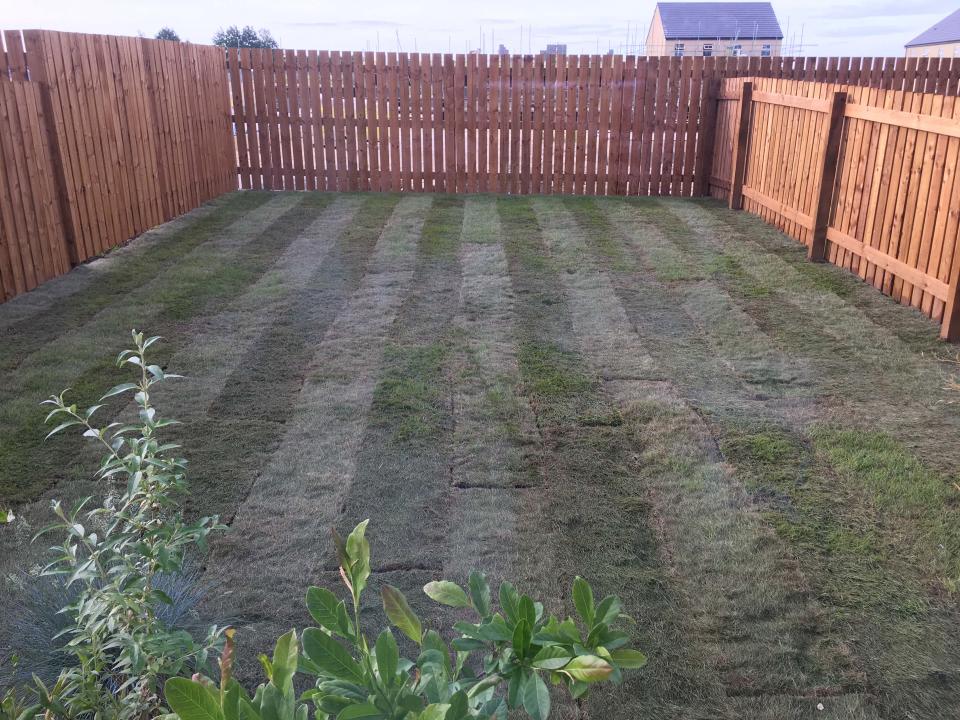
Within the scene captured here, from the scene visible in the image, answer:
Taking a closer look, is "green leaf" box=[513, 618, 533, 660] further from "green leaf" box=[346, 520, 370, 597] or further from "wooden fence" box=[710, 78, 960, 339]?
"wooden fence" box=[710, 78, 960, 339]

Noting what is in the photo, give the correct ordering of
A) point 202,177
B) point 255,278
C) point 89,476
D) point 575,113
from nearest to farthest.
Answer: point 89,476
point 255,278
point 202,177
point 575,113

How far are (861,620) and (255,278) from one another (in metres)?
5.30

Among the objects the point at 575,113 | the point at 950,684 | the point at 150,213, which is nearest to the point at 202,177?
the point at 150,213

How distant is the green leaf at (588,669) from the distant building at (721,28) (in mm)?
47011

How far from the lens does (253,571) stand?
9.31ft

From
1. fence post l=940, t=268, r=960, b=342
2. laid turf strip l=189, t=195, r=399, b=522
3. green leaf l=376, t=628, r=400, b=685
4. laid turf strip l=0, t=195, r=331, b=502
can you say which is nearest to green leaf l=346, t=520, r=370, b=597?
green leaf l=376, t=628, r=400, b=685

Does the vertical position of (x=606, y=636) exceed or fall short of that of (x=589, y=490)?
it exceeds it

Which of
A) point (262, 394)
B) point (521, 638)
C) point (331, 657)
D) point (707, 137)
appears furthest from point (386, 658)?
point (707, 137)

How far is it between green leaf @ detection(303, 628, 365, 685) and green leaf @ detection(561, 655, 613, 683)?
25 centimetres

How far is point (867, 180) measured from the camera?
6426 millimetres

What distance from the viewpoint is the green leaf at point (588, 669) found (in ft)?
2.92

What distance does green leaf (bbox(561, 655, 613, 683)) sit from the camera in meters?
0.89

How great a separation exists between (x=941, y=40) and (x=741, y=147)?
1605 inches

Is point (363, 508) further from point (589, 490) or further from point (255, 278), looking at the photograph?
point (255, 278)
